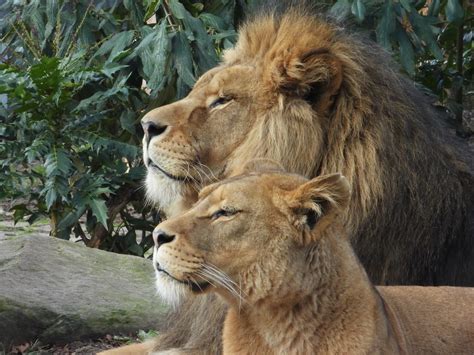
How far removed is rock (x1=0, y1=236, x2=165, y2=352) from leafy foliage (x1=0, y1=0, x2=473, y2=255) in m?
0.27

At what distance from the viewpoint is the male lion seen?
4.23 meters

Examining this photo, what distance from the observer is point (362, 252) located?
4.30 metres

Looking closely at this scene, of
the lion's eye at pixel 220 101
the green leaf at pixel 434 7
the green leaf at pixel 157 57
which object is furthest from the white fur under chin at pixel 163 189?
the green leaf at pixel 434 7

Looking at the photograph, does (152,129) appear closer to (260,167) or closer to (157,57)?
(260,167)

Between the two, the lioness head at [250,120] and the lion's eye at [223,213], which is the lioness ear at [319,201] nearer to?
the lion's eye at [223,213]

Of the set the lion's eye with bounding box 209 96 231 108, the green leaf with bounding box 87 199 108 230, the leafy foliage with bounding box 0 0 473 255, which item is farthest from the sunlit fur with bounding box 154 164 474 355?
the green leaf with bounding box 87 199 108 230

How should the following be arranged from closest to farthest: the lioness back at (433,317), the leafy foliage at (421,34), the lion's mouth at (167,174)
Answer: the lioness back at (433,317), the lion's mouth at (167,174), the leafy foliage at (421,34)

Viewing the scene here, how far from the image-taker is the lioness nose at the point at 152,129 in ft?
13.7

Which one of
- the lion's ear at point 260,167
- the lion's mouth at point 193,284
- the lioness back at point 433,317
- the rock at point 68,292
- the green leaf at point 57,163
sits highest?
the lion's ear at point 260,167

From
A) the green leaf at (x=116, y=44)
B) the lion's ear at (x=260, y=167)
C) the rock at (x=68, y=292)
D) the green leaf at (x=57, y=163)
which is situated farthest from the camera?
the green leaf at (x=116, y=44)

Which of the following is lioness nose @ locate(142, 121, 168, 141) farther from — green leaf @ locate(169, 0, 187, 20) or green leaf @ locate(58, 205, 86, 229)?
green leaf @ locate(58, 205, 86, 229)

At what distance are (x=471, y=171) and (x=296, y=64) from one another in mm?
915

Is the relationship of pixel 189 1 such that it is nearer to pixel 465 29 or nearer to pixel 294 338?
pixel 465 29

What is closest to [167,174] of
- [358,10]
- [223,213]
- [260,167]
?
[260,167]
